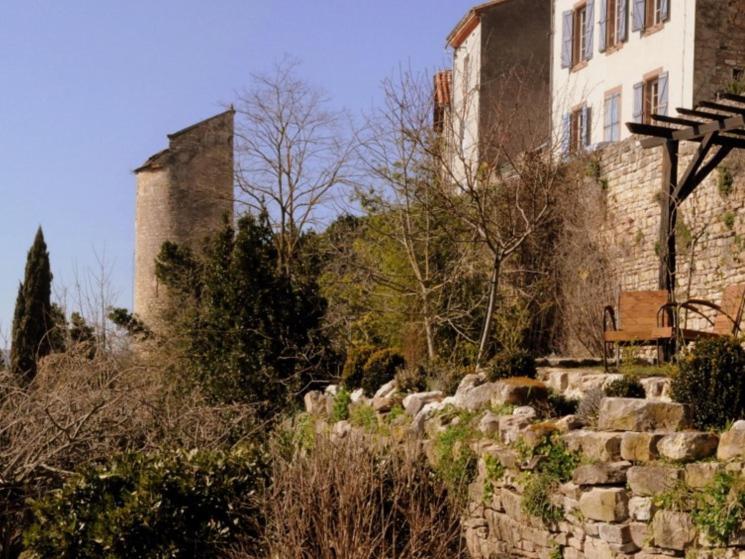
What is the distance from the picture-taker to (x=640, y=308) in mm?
10469

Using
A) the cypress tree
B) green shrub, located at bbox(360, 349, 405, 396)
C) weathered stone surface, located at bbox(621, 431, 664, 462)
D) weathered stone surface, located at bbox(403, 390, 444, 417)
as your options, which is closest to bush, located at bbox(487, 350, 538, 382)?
weathered stone surface, located at bbox(403, 390, 444, 417)

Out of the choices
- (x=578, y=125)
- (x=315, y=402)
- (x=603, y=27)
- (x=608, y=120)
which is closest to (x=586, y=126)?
(x=578, y=125)

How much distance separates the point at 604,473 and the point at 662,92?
1451 cm

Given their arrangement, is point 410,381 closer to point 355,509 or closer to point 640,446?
point 355,509

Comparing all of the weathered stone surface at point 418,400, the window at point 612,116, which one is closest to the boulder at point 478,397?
the weathered stone surface at point 418,400

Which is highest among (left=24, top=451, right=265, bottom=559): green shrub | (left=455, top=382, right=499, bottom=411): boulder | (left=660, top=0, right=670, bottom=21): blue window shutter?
(left=660, top=0, right=670, bottom=21): blue window shutter

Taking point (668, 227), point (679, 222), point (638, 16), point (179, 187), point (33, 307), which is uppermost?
point (638, 16)

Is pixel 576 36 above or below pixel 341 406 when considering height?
above

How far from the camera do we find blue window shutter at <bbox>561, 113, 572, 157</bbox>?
18206 millimetres

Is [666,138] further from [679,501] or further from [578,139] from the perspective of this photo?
[578,139]

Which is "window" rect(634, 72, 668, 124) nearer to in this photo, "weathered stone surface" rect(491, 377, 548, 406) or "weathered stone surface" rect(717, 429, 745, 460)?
"weathered stone surface" rect(491, 377, 548, 406)

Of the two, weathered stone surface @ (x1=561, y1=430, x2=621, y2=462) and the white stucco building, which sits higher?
the white stucco building

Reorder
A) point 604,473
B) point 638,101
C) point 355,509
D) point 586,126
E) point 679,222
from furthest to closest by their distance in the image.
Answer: point 586,126
point 638,101
point 679,222
point 355,509
point 604,473

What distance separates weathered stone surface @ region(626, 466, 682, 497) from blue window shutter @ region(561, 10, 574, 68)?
17520 mm
